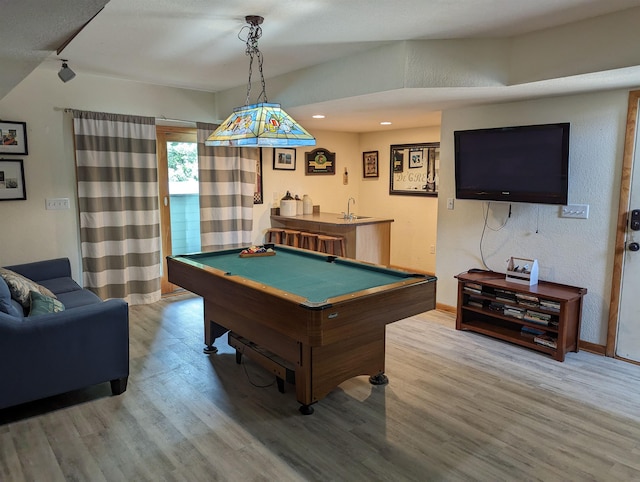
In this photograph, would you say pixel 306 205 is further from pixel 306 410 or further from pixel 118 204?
pixel 306 410

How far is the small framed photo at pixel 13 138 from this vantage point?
4086 millimetres

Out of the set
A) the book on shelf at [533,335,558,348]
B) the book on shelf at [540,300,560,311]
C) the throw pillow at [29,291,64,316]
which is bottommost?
the book on shelf at [533,335,558,348]

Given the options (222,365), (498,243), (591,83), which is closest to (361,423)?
(222,365)

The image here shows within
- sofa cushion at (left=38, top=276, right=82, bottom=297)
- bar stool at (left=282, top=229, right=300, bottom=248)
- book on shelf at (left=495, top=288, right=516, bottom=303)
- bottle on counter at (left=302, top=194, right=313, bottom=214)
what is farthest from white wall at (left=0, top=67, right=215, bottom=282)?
book on shelf at (left=495, top=288, right=516, bottom=303)

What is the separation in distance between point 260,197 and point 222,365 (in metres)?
2.93

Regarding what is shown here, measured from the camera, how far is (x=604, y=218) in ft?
11.9

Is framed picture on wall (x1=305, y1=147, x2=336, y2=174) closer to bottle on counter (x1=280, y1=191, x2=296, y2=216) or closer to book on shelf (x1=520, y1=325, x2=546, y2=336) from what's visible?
bottle on counter (x1=280, y1=191, x2=296, y2=216)

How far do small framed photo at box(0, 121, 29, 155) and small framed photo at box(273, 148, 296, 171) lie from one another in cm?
282

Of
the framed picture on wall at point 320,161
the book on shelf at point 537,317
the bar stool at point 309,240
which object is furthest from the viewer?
the framed picture on wall at point 320,161

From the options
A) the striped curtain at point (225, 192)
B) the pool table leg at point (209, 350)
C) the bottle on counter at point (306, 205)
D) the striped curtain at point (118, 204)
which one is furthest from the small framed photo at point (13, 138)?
the bottle on counter at point (306, 205)

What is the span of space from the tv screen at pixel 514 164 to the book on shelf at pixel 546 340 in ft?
3.67

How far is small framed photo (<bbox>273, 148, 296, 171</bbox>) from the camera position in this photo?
6.03 m

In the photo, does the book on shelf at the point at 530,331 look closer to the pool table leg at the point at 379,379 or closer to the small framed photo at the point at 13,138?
the pool table leg at the point at 379,379

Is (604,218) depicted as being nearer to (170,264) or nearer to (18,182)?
(170,264)
